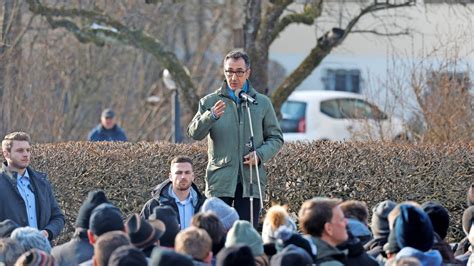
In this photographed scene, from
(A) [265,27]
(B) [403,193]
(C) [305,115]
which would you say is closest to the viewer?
(B) [403,193]

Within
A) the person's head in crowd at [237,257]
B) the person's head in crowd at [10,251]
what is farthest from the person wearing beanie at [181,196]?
the person's head in crowd at [237,257]

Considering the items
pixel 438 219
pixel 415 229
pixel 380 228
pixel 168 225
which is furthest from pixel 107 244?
pixel 438 219

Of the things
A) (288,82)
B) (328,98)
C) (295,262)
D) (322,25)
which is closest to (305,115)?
(328,98)

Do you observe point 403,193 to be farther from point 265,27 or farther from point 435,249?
point 265,27

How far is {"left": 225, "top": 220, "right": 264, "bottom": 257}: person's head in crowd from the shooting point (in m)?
7.79

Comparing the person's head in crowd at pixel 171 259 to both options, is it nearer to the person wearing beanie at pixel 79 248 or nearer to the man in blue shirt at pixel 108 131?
the person wearing beanie at pixel 79 248

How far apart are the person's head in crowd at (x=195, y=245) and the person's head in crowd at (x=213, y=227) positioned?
0.41m

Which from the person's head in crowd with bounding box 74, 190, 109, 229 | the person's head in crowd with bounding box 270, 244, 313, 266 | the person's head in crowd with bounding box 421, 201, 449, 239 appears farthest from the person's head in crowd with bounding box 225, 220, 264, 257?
the person's head in crowd with bounding box 421, 201, 449, 239

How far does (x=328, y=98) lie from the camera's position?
25.9 meters

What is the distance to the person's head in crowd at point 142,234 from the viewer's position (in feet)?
26.3

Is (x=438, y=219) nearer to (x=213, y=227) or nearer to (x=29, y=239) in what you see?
(x=213, y=227)

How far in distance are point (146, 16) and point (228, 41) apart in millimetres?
5921

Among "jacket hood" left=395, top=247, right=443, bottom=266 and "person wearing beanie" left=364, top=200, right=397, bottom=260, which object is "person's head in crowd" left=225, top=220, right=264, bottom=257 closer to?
"jacket hood" left=395, top=247, right=443, bottom=266

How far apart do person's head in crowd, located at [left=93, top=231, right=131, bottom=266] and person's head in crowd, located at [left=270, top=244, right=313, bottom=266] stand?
0.89 metres
